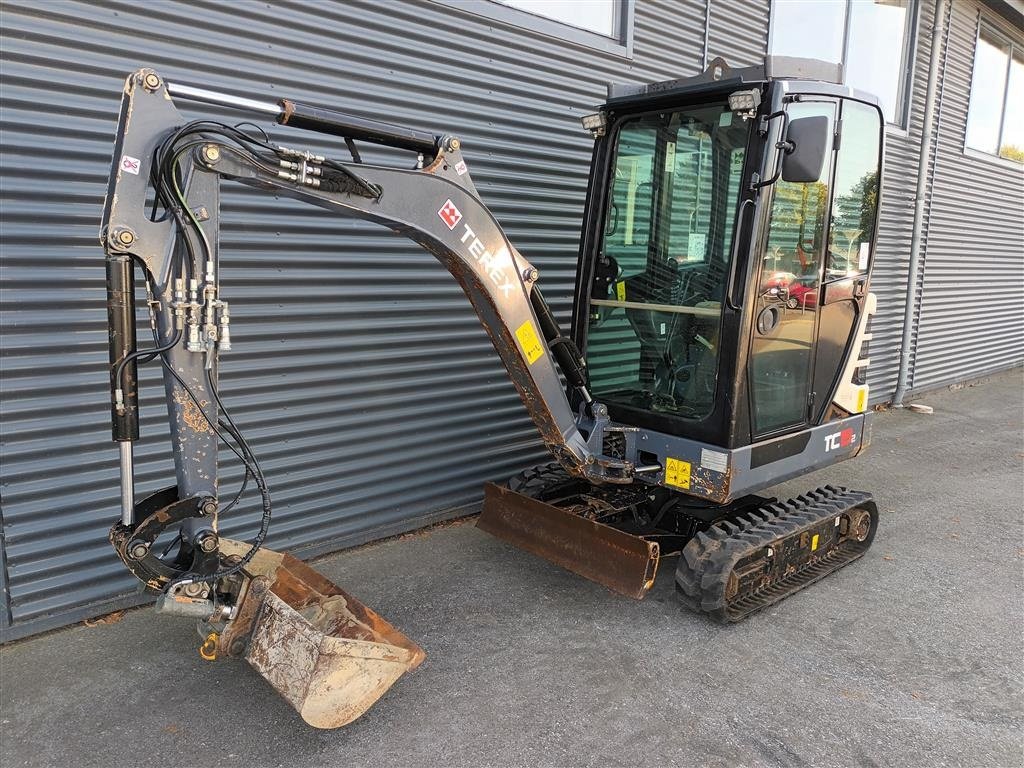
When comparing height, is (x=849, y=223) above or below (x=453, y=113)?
below

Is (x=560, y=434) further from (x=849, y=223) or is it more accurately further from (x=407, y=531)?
(x=849, y=223)

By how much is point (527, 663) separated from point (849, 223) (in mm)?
3171

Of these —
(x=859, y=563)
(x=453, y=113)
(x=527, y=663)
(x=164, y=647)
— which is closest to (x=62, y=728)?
(x=164, y=647)

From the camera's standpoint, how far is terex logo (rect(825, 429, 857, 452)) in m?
4.78

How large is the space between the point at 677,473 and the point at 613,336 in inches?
37.7

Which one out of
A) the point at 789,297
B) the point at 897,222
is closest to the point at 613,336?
the point at 789,297

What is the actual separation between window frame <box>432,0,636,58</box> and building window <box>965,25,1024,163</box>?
7.20 metres

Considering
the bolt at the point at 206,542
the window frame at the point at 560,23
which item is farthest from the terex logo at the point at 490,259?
the window frame at the point at 560,23

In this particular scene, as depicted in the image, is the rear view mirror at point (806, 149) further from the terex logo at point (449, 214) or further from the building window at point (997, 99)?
the building window at point (997, 99)

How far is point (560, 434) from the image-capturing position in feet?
13.6

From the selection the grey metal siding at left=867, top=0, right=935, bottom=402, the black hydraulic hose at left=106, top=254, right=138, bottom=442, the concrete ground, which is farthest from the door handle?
the grey metal siding at left=867, top=0, right=935, bottom=402

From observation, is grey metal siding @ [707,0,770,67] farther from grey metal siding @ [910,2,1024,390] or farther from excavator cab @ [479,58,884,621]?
grey metal siding @ [910,2,1024,390]

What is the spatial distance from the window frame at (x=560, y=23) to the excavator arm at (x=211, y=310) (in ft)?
7.70

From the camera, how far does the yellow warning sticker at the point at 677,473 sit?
4.16 meters
